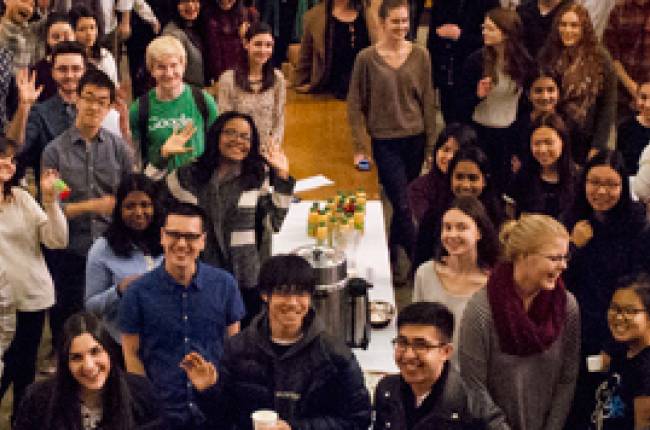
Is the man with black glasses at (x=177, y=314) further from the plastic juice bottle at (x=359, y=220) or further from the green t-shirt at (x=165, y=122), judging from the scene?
the green t-shirt at (x=165, y=122)

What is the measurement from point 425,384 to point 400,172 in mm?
3130

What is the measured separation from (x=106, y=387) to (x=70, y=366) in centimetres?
13

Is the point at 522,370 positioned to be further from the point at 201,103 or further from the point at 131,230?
the point at 201,103

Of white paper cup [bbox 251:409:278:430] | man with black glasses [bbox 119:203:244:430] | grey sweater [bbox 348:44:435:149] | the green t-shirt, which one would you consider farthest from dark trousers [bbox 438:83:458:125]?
white paper cup [bbox 251:409:278:430]

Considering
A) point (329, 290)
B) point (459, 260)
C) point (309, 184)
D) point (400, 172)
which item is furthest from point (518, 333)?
point (309, 184)

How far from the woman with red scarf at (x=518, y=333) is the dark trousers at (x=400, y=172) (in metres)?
2.61

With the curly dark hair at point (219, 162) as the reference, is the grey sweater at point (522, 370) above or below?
below

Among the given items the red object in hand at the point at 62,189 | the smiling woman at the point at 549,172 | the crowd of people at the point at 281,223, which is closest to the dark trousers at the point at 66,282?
the crowd of people at the point at 281,223

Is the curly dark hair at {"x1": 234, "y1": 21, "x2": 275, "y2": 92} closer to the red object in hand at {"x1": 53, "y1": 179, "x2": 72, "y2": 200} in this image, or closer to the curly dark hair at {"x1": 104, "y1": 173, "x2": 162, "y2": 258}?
the red object in hand at {"x1": 53, "y1": 179, "x2": 72, "y2": 200}

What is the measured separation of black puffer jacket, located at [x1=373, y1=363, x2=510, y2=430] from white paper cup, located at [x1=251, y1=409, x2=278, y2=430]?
0.34 m

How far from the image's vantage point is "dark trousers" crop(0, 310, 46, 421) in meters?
5.14

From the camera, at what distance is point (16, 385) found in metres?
5.25

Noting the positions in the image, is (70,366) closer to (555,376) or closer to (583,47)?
(555,376)

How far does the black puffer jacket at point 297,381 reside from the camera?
3918 millimetres
